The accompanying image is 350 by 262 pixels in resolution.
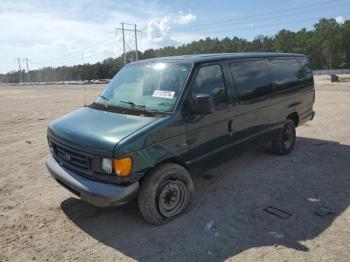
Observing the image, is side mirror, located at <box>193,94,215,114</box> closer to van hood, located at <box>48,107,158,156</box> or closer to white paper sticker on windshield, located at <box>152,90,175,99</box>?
white paper sticker on windshield, located at <box>152,90,175,99</box>

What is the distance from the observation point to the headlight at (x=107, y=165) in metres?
3.70

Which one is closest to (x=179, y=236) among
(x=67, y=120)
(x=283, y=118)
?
(x=67, y=120)

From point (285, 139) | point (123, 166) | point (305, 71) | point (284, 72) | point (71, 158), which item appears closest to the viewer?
point (123, 166)

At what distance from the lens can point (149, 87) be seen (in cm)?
465

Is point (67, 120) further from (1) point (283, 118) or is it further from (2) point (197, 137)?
(1) point (283, 118)

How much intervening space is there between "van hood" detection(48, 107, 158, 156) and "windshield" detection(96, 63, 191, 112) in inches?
12.1

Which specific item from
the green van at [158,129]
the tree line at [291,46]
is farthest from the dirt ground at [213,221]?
the tree line at [291,46]

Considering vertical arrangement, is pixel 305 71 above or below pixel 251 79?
above

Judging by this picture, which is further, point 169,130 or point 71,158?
point 71,158

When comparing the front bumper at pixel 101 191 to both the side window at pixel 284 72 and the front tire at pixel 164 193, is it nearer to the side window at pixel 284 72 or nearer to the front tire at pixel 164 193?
the front tire at pixel 164 193

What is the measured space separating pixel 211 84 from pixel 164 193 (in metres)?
1.68

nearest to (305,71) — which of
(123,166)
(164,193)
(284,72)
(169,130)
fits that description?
(284,72)

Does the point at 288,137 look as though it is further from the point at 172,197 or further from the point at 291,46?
the point at 291,46

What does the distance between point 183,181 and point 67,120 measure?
1.82 m
